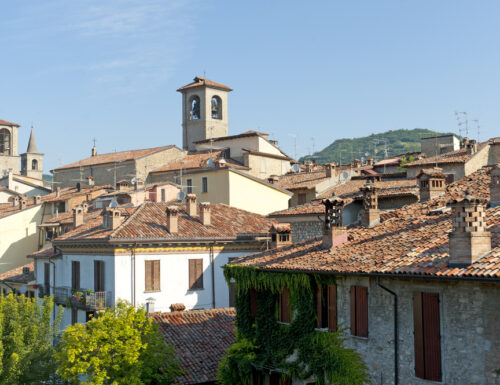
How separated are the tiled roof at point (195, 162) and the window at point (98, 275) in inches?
1029

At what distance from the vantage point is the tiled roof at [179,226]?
31.3m

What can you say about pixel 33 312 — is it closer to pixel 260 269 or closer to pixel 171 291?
pixel 171 291

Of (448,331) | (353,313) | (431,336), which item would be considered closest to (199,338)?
(353,313)

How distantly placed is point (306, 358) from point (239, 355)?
319cm

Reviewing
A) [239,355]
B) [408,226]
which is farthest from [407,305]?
[239,355]

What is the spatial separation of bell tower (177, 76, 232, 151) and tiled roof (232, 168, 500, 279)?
58.0 metres

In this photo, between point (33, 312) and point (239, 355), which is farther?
point (33, 312)

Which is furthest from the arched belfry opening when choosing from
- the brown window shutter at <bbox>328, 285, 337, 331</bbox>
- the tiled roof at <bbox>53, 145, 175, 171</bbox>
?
the brown window shutter at <bbox>328, 285, 337, 331</bbox>

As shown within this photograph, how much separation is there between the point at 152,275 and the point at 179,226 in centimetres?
311

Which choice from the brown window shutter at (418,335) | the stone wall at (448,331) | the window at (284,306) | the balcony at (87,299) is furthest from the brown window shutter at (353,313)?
the balcony at (87,299)

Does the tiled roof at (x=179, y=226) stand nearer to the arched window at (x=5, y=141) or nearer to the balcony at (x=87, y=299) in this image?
the balcony at (x=87, y=299)

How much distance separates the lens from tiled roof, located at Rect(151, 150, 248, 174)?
A: 58.8 m

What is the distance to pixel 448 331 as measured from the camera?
13508 millimetres

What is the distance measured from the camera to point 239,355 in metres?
20.4
